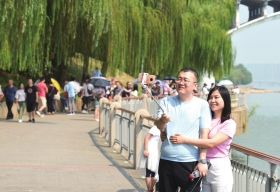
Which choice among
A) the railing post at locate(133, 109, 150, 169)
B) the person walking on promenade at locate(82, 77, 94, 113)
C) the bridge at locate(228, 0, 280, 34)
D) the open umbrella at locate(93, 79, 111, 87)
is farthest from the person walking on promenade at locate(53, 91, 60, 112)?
the bridge at locate(228, 0, 280, 34)

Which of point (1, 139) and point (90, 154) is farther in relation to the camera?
point (1, 139)

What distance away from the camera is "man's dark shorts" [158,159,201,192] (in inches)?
237

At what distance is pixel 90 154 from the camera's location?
15.3 metres

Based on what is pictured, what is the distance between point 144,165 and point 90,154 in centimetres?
611

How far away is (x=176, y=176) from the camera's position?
6.05 metres

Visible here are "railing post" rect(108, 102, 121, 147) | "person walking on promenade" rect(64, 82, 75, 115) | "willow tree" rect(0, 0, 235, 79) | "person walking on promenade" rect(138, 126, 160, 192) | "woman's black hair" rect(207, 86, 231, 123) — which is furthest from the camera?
"person walking on promenade" rect(64, 82, 75, 115)

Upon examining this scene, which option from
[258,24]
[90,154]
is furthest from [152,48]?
[258,24]

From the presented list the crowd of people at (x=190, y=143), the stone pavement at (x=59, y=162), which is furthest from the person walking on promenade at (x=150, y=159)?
the crowd of people at (x=190, y=143)

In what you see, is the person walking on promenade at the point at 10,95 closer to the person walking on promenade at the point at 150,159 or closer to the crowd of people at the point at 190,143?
the person walking on promenade at the point at 150,159

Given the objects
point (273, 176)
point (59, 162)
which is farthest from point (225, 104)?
point (59, 162)

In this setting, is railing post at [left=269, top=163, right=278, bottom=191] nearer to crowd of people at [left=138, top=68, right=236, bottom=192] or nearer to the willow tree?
crowd of people at [left=138, top=68, right=236, bottom=192]

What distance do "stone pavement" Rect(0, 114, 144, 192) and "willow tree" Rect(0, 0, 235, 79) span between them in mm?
3538

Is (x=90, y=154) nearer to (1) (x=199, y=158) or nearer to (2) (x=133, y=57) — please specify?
(1) (x=199, y=158)

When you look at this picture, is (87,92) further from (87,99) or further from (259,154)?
(259,154)
